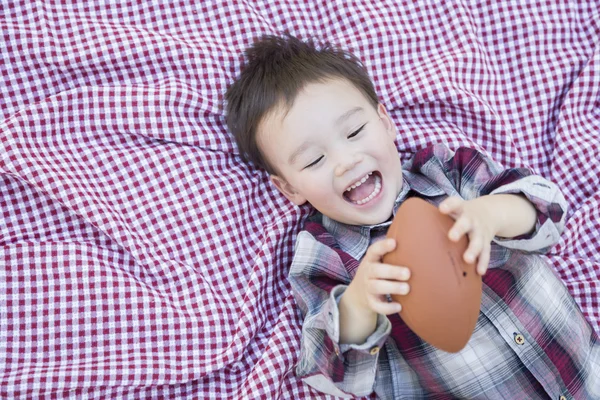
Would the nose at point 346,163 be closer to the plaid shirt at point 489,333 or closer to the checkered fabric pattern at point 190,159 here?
the plaid shirt at point 489,333

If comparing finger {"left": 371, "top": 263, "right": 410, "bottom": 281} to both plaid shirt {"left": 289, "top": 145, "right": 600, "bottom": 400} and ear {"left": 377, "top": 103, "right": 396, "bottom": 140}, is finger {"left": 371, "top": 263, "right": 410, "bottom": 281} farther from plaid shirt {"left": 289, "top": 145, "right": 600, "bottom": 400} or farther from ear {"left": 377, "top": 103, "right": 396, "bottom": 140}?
ear {"left": 377, "top": 103, "right": 396, "bottom": 140}

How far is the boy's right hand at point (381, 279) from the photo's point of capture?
91 centimetres

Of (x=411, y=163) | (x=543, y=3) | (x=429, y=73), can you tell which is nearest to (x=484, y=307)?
(x=411, y=163)

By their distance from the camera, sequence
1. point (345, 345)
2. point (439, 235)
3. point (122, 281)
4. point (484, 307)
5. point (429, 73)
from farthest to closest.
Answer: point (429, 73) < point (122, 281) < point (484, 307) < point (345, 345) < point (439, 235)

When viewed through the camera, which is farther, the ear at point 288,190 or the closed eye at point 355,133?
the ear at point 288,190

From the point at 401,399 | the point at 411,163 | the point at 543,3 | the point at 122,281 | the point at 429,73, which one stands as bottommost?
the point at 401,399

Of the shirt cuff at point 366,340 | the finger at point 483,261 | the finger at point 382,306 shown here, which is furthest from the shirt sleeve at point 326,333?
the finger at point 483,261

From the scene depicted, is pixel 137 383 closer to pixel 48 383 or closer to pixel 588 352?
pixel 48 383

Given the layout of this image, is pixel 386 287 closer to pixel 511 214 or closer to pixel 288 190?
pixel 511 214

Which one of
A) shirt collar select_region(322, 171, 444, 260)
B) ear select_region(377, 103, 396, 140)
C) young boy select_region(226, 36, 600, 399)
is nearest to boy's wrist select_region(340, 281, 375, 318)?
young boy select_region(226, 36, 600, 399)

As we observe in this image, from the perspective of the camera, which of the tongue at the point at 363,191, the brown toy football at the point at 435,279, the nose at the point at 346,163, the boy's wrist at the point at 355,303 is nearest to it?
the brown toy football at the point at 435,279

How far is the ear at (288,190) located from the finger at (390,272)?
0.40 m

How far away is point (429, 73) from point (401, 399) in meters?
0.73

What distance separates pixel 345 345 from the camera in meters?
1.05
